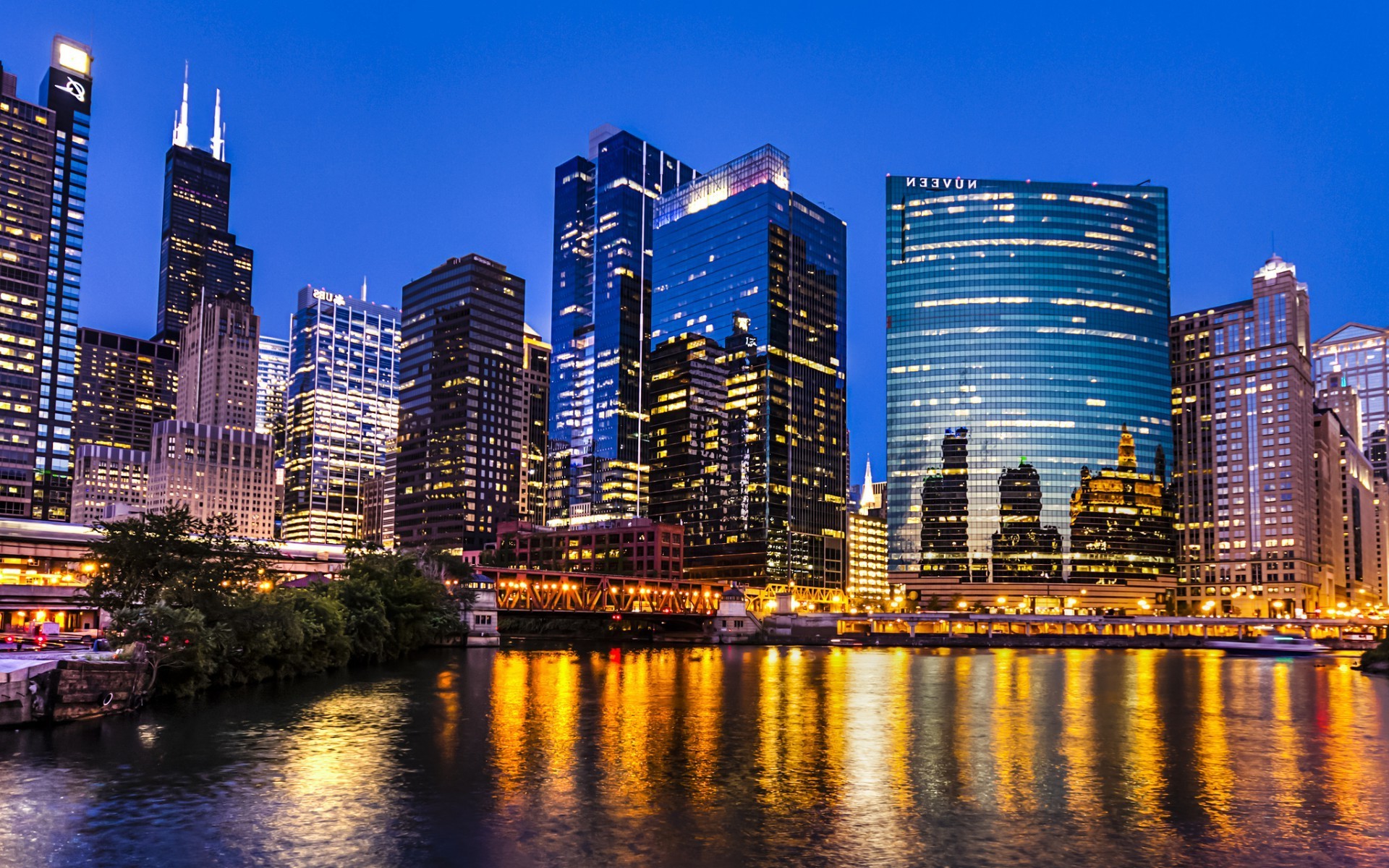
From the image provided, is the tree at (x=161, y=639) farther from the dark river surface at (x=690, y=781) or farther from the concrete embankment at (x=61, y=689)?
the dark river surface at (x=690, y=781)

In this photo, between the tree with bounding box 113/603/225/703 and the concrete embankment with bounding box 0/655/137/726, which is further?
the tree with bounding box 113/603/225/703

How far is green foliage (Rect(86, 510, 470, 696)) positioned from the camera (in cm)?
7412

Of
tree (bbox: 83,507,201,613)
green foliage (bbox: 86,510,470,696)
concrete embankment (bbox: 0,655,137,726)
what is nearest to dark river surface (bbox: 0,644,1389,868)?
concrete embankment (bbox: 0,655,137,726)

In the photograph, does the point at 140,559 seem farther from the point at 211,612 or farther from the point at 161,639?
the point at 161,639

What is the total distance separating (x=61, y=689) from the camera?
64.0 meters

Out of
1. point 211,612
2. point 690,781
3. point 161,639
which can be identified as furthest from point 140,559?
point 690,781

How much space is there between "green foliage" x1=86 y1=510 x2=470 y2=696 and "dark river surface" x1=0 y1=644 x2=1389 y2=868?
3.54 m

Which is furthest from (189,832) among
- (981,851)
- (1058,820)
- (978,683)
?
(978,683)

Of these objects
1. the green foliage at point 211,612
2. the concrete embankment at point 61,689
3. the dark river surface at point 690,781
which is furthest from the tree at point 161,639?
the dark river surface at point 690,781

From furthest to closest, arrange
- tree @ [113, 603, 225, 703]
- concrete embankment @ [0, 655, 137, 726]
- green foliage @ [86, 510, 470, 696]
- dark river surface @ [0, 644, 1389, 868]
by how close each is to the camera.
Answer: green foliage @ [86, 510, 470, 696]
tree @ [113, 603, 225, 703]
concrete embankment @ [0, 655, 137, 726]
dark river surface @ [0, 644, 1389, 868]

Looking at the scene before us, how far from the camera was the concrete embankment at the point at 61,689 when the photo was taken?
201ft

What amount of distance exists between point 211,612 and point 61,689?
19483 millimetres

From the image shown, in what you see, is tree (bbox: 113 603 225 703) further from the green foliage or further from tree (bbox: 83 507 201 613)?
tree (bbox: 83 507 201 613)

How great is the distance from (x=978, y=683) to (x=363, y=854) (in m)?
89.8
